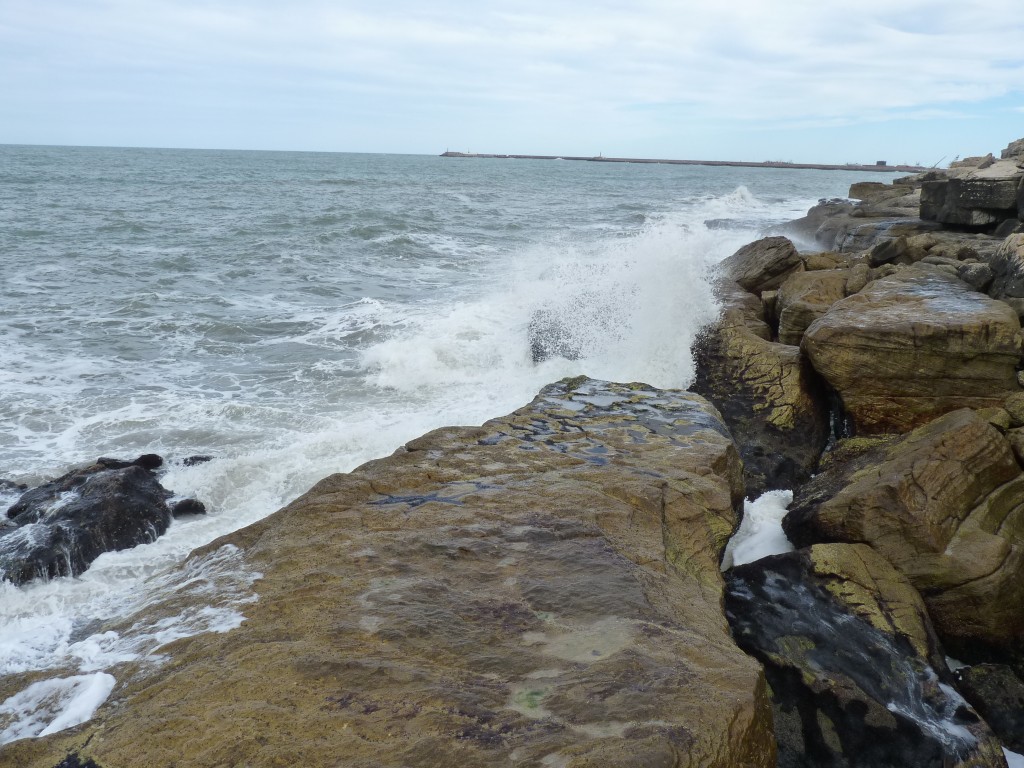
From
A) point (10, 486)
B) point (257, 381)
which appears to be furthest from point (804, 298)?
point (10, 486)

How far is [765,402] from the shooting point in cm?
621

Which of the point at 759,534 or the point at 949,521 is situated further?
the point at 759,534

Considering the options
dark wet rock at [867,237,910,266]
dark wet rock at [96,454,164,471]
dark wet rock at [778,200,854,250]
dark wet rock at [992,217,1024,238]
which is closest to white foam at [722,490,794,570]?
dark wet rock at [96,454,164,471]

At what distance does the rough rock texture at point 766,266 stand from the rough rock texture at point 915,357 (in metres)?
3.39

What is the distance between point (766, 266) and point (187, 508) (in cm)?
704

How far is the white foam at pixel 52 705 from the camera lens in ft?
7.78

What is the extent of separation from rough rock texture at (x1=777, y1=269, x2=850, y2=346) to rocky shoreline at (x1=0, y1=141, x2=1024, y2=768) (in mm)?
910

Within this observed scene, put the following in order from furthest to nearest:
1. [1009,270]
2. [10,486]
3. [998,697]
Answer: [1009,270], [10,486], [998,697]

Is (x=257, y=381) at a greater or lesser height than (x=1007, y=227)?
lesser

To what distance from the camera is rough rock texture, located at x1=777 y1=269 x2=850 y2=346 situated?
7.14m

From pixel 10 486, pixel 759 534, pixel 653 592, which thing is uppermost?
pixel 653 592

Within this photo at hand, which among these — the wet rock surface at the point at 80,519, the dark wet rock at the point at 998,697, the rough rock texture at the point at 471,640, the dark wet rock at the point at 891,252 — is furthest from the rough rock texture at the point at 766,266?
the wet rock surface at the point at 80,519

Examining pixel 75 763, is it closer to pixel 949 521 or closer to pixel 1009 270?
pixel 949 521

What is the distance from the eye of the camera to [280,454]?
670 cm
